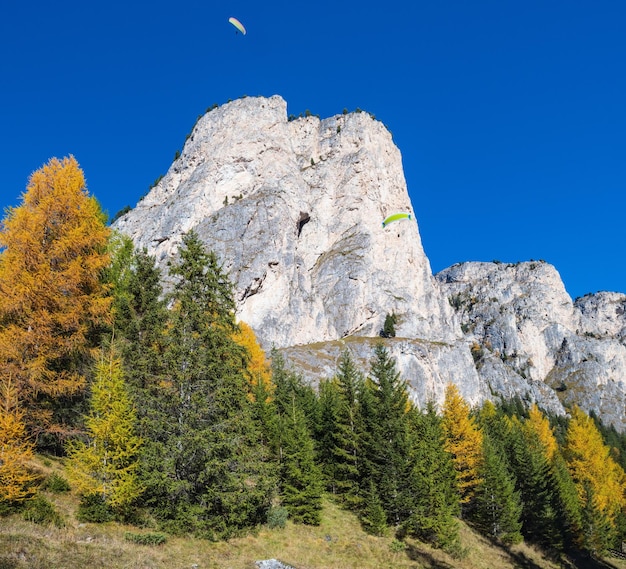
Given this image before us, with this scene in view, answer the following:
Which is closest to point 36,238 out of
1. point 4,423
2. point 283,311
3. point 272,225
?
point 4,423

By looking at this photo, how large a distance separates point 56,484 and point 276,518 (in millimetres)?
9452

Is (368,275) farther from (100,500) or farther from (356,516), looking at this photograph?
(100,500)

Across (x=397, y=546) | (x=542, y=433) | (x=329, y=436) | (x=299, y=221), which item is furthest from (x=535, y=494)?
(x=299, y=221)

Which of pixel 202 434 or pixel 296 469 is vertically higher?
pixel 202 434

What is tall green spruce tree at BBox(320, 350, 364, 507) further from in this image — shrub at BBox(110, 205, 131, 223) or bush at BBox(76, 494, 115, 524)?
shrub at BBox(110, 205, 131, 223)

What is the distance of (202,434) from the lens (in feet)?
54.9

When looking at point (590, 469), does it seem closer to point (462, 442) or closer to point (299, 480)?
point (462, 442)

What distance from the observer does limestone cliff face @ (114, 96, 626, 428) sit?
103 m

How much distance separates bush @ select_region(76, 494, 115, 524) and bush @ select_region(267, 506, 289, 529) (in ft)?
24.8

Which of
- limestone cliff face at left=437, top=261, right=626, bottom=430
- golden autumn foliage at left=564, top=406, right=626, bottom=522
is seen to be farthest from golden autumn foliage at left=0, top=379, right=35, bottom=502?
limestone cliff face at left=437, top=261, right=626, bottom=430

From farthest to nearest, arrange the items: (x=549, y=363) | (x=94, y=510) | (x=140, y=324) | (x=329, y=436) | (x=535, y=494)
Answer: (x=549, y=363) < (x=535, y=494) < (x=329, y=436) < (x=140, y=324) < (x=94, y=510)

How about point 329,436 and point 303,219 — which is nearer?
point 329,436

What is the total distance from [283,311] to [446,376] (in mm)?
41904

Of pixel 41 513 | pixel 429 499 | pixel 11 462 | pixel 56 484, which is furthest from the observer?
pixel 429 499
